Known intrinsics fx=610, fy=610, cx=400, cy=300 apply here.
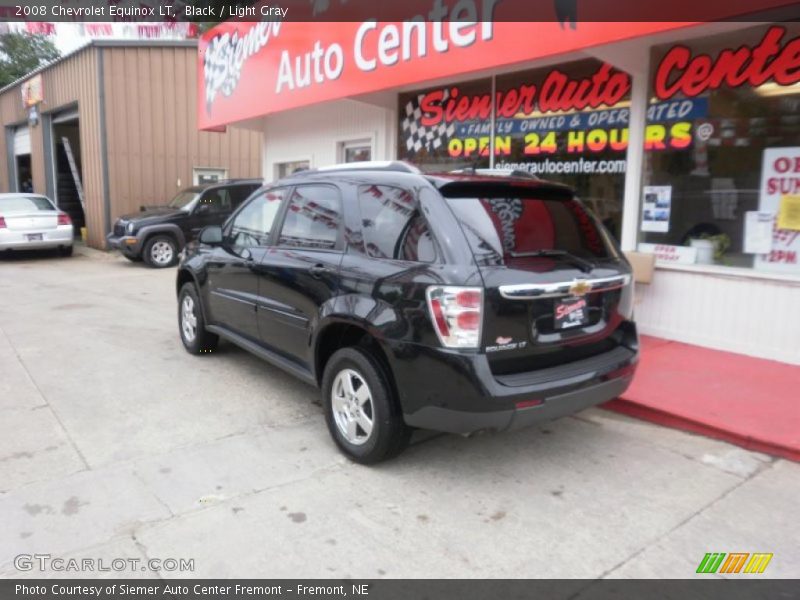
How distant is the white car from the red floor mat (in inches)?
560

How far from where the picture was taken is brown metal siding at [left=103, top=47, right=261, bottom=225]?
1630cm

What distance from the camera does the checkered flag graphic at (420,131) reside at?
28.6ft

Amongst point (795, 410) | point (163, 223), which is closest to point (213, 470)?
point (795, 410)

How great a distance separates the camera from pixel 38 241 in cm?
1475

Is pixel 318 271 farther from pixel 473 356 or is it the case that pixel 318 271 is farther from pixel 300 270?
pixel 473 356

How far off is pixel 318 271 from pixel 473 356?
140cm

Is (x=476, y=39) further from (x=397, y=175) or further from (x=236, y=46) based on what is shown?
(x=236, y=46)

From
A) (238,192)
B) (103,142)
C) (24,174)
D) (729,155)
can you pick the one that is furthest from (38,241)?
(729,155)

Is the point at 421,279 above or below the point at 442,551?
above

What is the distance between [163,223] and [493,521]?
476 inches

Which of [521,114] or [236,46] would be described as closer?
[521,114]

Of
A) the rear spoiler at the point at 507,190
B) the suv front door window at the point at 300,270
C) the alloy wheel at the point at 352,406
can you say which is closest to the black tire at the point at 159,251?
the suv front door window at the point at 300,270

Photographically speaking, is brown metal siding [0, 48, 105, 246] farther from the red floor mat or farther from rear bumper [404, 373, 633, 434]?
rear bumper [404, 373, 633, 434]

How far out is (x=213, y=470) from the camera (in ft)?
12.5
